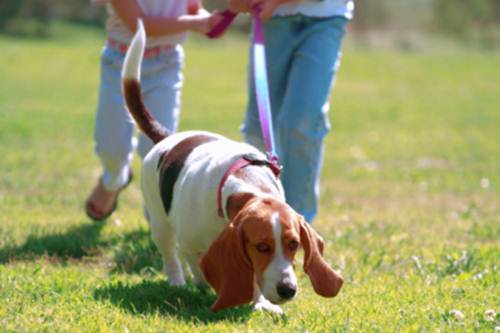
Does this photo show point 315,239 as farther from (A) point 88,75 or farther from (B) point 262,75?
(A) point 88,75

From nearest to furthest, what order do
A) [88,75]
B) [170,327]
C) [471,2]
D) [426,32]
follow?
[170,327]
[88,75]
[471,2]
[426,32]

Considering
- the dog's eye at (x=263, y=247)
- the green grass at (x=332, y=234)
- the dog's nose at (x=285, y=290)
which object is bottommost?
the green grass at (x=332, y=234)

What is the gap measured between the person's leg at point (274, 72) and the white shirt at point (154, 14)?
1.99 ft

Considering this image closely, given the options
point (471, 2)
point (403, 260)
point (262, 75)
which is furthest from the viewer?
point (471, 2)

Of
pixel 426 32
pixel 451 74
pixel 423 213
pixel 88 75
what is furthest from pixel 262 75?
pixel 426 32

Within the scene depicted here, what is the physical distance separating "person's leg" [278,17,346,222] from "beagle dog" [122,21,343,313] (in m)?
0.96

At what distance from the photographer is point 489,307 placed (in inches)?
171

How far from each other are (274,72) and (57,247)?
71.6 inches

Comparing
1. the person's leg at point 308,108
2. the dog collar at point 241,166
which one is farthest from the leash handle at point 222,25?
the dog collar at point 241,166

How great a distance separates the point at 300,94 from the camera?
5.75m

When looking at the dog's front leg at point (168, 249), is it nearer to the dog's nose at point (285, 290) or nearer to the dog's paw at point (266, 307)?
the dog's paw at point (266, 307)

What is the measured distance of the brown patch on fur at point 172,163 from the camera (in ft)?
15.0

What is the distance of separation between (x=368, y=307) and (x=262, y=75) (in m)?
1.42

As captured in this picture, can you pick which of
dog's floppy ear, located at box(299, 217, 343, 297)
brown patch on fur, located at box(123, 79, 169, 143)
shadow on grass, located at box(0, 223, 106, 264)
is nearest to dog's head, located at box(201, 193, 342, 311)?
dog's floppy ear, located at box(299, 217, 343, 297)
